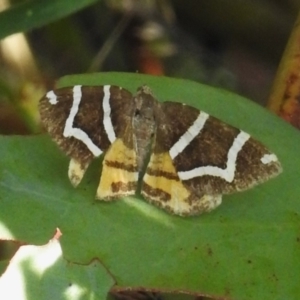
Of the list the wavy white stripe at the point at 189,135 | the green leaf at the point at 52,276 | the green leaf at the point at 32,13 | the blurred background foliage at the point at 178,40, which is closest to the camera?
the green leaf at the point at 52,276

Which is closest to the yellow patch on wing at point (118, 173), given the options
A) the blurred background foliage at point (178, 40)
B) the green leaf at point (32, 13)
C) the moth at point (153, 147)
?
the moth at point (153, 147)

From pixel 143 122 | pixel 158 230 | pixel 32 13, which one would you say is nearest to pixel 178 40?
pixel 32 13

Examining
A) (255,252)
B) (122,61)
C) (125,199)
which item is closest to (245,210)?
(255,252)

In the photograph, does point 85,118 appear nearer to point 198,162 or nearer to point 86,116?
point 86,116

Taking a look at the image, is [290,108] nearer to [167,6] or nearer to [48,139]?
[48,139]

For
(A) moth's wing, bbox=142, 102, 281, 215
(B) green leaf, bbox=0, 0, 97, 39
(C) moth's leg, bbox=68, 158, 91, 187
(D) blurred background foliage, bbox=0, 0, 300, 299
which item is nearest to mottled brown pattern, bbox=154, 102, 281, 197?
(A) moth's wing, bbox=142, 102, 281, 215

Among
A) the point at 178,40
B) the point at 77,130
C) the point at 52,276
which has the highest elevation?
the point at 77,130

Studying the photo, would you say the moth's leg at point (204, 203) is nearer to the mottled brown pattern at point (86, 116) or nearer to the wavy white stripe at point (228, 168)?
the wavy white stripe at point (228, 168)

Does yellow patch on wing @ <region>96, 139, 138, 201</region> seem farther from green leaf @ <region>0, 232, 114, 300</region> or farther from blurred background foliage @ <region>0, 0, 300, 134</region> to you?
blurred background foliage @ <region>0, 0, 300, 134</region>
